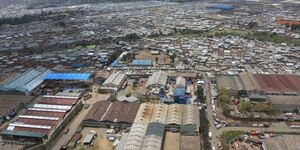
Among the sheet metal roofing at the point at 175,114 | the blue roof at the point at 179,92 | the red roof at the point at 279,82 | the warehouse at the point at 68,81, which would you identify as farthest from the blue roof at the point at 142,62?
the red roof at the point at 279,82

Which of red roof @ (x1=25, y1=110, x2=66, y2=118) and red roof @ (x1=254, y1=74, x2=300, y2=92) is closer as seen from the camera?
red roof @ (x1=25, y1=110, x2=66, y2=118)

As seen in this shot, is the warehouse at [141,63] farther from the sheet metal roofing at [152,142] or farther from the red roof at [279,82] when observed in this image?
the sheet metal roofing at [152,142]

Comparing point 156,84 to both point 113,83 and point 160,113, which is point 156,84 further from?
point 160,113

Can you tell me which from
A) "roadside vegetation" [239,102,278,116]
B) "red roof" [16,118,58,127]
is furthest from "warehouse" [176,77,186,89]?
"red roof" [16,118,58,127]

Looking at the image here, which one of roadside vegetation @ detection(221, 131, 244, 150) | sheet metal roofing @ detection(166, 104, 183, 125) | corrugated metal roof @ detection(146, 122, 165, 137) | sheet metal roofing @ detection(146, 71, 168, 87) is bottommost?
roadside vegetation @ detection(221, 131, 244, 150)

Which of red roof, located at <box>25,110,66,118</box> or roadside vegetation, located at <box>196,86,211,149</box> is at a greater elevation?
red roof, located at <box>25,110,66,118</box>

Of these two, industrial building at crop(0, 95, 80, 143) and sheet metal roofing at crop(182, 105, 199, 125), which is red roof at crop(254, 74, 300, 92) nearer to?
sheet metal roofing at crop(182, 105, 199, 125)

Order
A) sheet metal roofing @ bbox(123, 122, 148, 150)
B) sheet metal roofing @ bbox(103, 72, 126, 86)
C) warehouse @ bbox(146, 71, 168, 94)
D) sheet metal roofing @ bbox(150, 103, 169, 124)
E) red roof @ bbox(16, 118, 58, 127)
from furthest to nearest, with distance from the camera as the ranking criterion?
sheet metal roofing @ bbox(103, 72, 126, 86)
warehouse @ bbox(146, 71, 168, 94)
red roof @ bbox(16, 118, 58, 127)
sheet metal roofing @ bbox(150, 103, 169, 124)
sheet metal roofing @ bbox(123, 122, 148, 150)
